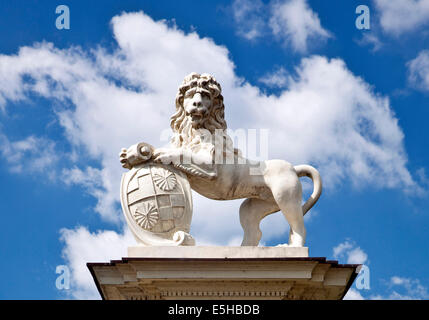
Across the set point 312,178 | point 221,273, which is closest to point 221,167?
point 312,178

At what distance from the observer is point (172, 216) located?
34.7 ft

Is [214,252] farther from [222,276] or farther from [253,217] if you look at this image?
[253,217]

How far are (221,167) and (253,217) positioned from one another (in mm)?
1072

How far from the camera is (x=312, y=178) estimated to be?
11.6 metres

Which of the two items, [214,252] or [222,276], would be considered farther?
[214,252]

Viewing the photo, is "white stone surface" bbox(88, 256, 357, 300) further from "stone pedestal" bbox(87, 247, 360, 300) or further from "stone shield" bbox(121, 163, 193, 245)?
"stone shield" bbox(121, 163, 193, 245)

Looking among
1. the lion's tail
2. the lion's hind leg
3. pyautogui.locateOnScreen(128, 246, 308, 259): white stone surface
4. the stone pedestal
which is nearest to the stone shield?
pyautogui.locateOnScreen(128, 246, 308, 259): white stone surface

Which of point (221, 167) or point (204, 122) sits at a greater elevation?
point (204, 122)

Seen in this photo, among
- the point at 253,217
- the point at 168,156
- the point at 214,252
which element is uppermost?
the point at 168,156

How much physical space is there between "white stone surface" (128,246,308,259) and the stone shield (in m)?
0.18

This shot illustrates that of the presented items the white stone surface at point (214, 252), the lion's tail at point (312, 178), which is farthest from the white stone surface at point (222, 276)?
the lion's tail at point (312, 178)

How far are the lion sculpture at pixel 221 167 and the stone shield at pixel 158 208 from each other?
32cm

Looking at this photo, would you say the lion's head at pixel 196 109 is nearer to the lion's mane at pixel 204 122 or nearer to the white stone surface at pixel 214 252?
the lion's mane at pixel 204 122
